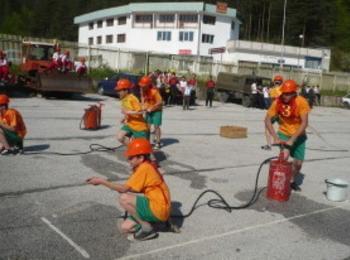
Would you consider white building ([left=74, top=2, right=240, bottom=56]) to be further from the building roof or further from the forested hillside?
the forested hillside

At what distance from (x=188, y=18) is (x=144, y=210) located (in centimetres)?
6653

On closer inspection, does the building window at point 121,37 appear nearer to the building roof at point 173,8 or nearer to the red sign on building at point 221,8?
the building roof at point 173,8

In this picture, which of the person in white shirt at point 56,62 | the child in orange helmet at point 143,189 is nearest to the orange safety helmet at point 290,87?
the child in orange helmet at point 143,189

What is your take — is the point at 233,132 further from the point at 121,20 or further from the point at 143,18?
the point at 121,20

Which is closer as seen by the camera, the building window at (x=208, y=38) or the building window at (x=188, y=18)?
the building window at (x=208, y=38)

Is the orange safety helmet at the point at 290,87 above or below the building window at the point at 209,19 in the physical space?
below

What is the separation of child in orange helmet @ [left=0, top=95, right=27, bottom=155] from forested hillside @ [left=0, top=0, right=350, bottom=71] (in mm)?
78841

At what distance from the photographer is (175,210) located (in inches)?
255

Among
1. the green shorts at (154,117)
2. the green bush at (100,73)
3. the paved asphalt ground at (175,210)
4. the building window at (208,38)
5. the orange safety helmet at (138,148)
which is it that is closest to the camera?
the orange safety helmet at (138,148)

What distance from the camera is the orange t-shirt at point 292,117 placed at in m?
7.48

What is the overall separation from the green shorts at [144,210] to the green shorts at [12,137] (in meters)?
4.62

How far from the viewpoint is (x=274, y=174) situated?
718 cm

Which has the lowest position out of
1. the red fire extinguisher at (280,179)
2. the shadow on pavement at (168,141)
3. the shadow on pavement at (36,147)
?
the shadow on pavement at (168,141)

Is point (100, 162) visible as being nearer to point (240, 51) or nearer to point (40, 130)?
point (40, 130)
